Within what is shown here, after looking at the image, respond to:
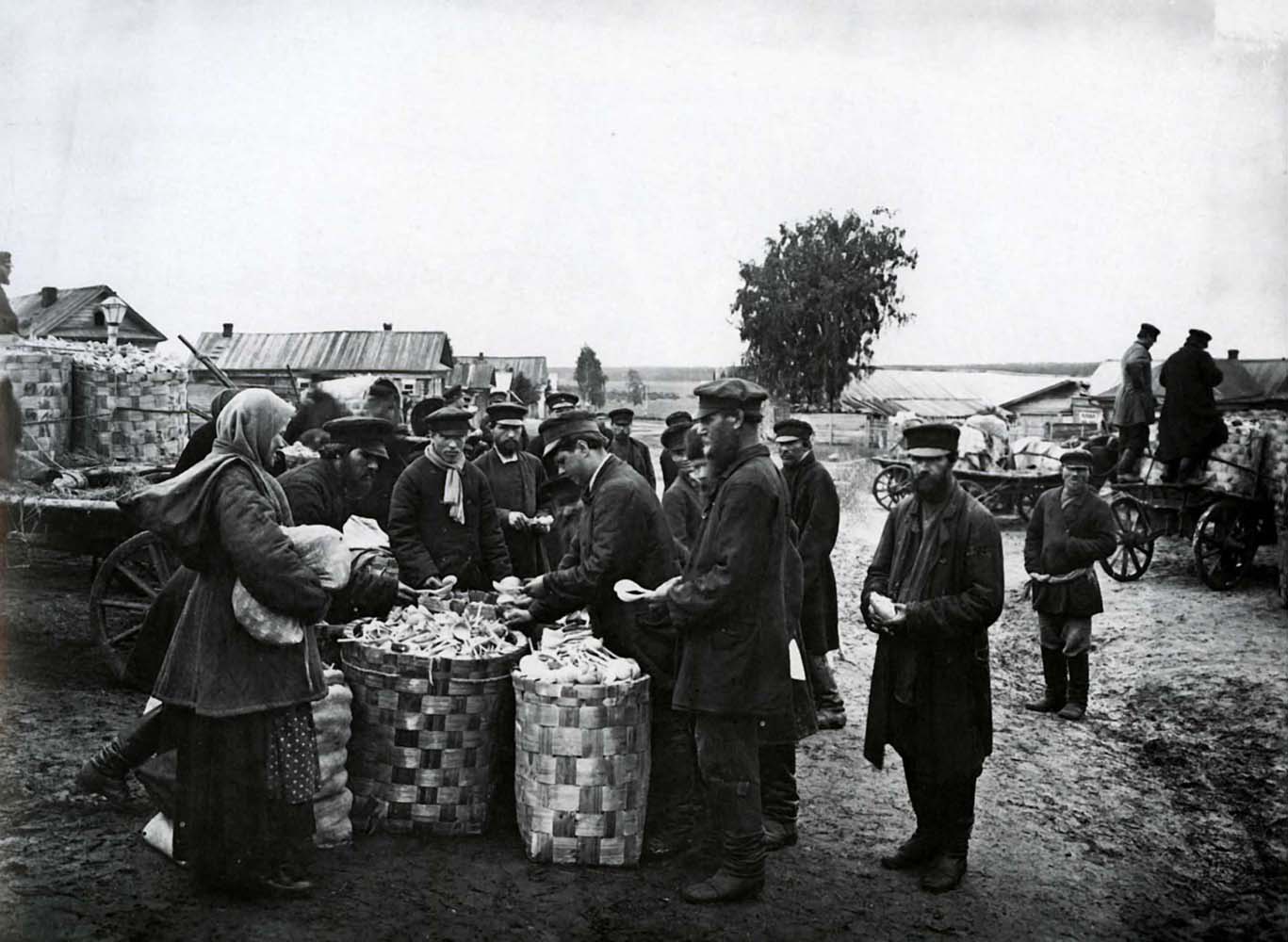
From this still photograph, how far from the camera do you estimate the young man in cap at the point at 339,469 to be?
5.32 metres

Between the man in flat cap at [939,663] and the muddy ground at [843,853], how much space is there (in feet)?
0.89

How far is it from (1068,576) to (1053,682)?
2.63ft

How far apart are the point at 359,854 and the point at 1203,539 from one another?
8190 millimetres

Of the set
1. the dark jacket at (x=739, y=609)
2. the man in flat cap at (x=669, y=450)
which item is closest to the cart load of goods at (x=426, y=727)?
the dark jacket at (x=739, y=609)

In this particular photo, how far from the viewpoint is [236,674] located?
11.3ft

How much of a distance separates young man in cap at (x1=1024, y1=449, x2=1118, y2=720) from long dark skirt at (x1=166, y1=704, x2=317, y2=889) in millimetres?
5248

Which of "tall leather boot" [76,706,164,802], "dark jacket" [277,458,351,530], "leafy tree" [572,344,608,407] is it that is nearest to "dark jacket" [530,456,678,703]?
"dark jacket" [277,458,351,530]

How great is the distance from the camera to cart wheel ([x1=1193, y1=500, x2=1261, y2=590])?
29.9 ft

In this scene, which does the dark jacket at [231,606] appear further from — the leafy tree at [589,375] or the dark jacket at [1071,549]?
the leafy tree at [589,375]

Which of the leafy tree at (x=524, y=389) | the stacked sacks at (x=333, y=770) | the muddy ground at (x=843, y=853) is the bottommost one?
the muddy ground at (x=843, y=853)

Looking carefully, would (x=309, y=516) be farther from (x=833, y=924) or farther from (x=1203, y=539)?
(x=1203, y=539)

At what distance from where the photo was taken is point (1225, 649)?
7.76 metres

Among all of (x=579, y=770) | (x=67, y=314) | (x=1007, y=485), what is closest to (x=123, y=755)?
(x=579, y=770)

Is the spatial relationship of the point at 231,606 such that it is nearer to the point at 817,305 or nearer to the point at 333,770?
the point at 333,770
